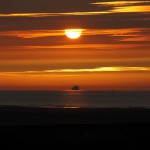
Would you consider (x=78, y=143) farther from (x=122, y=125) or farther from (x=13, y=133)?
(x=122, y=125)

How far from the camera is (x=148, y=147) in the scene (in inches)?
1442

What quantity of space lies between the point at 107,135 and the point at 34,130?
18.4ft

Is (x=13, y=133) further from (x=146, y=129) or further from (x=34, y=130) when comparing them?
(x=146, y=129)

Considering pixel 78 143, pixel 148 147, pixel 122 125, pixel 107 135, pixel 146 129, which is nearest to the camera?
pixel 148 147

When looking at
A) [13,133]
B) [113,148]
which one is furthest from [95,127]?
[113,148]

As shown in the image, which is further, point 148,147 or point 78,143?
point 78,143

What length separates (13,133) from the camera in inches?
1718

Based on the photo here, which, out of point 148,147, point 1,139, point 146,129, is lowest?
point 148,147

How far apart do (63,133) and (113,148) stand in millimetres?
7809

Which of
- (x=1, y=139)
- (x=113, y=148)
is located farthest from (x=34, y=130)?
(x=113, y=148)

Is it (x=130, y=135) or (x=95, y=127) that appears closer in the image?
(x=130, y=135)

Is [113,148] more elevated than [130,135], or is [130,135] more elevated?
[130,135]

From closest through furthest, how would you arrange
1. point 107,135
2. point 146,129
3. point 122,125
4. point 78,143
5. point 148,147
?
point 148,147 → point 78,143 → point 107,135 → point 146,129 → point 122,125

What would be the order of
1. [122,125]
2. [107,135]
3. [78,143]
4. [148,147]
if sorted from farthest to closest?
[122,125]
[107,135]
[78,143]
[148,147]
